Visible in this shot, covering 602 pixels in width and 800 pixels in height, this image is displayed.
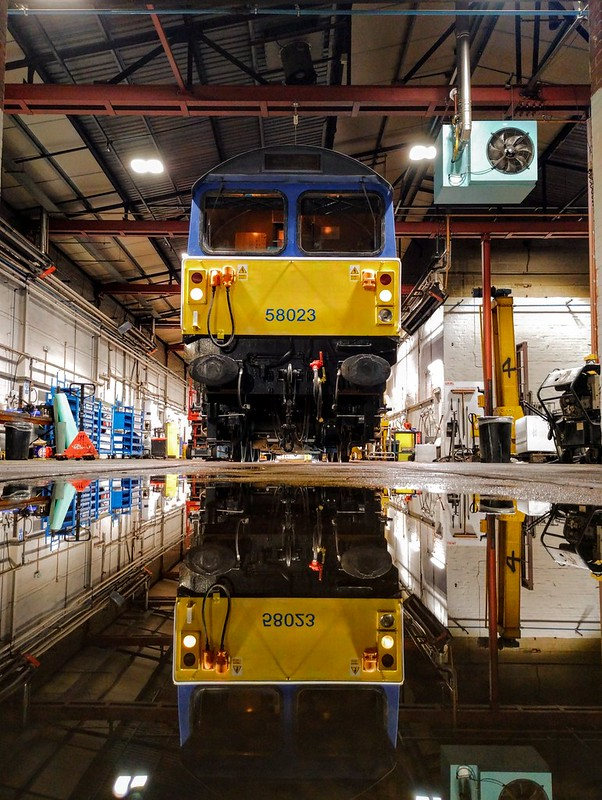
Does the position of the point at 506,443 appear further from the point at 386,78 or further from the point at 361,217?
the point at 386,78

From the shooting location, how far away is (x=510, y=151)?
22.2 feet

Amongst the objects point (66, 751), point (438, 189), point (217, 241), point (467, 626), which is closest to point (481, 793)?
point (66, 751)

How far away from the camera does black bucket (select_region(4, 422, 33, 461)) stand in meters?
8.77

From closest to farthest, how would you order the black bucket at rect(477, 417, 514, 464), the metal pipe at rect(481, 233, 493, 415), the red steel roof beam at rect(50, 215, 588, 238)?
the black bucket at rect(477, 417, 514, 464) < the red steel roof beam at rect(50, 215, 588, 238) < the metal pipe at rect(481, 233, 493, 415)

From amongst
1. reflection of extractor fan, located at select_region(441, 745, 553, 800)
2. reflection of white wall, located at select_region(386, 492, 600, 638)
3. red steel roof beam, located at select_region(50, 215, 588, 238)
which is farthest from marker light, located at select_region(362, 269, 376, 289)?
red steel roof beam, located at select_region(50, 215, 588, 238)

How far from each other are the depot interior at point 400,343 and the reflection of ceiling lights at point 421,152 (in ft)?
0.35

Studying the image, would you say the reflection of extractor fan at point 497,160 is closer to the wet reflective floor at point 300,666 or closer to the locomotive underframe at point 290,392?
the locomotive underframe at point 290,392

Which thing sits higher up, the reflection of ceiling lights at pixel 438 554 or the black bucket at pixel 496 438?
the black bucket at pixel 496 438

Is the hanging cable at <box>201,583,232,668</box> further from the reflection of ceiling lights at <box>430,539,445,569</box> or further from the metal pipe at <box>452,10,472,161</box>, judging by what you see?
the metal pipe at <box>452,10,472,161</box>

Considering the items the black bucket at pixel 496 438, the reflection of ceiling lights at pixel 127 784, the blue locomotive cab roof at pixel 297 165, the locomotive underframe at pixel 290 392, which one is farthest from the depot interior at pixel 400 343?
the blue locomotive cab roof at pixel 297 165

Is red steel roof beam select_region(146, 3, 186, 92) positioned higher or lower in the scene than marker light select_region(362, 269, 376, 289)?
higher

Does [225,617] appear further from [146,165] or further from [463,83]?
[146,165]

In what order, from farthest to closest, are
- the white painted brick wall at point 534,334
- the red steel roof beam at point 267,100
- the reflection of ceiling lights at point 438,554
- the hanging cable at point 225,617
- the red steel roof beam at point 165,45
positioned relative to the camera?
→ the white painted brick wall at point 534,334
the red steel roof beam at point 267,100
the red steel roof beam at point 165,45
the reflection of ceiling lights at point 438,554
the hanging cable at point 225,617

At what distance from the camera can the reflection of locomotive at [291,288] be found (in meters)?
5.32
